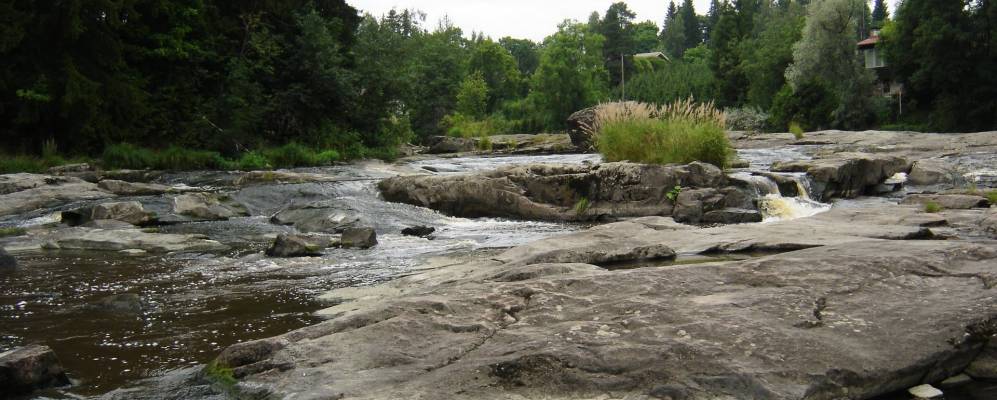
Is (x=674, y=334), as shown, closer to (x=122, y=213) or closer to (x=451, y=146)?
(x=122, y=213)

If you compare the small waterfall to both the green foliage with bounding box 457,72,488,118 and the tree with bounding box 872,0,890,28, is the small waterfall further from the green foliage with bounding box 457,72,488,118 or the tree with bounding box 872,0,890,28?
the tree with bounding box 872,0,890,28

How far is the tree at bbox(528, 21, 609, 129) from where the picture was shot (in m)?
59.2

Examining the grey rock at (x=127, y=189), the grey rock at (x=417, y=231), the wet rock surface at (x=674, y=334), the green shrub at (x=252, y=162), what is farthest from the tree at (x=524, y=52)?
the wet rock surface at (x=674, y=334)

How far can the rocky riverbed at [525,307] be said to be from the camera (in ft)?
9.78

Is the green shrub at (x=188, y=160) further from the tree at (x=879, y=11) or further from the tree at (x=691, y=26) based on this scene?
the tree at (x=691, y=26)

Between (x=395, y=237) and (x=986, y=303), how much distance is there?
7.35 meters

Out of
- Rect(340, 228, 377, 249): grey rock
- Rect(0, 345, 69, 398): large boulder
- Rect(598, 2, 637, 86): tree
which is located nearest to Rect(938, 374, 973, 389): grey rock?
Rect(0, 345, 69, 398): large boulder

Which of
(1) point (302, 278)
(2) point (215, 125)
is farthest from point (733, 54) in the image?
(1) point (302, 278)

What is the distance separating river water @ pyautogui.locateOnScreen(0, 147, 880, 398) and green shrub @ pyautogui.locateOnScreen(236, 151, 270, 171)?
964 centimetres

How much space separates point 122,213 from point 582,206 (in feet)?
23.2

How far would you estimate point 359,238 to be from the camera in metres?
9.00

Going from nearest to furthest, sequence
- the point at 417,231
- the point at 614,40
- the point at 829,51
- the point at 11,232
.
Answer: the point at 417,231, the point at 11,232, the point at 829,51, the point at 614,40

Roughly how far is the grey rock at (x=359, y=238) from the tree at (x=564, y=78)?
5018 cm

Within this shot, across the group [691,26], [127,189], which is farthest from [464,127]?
[691,26]
